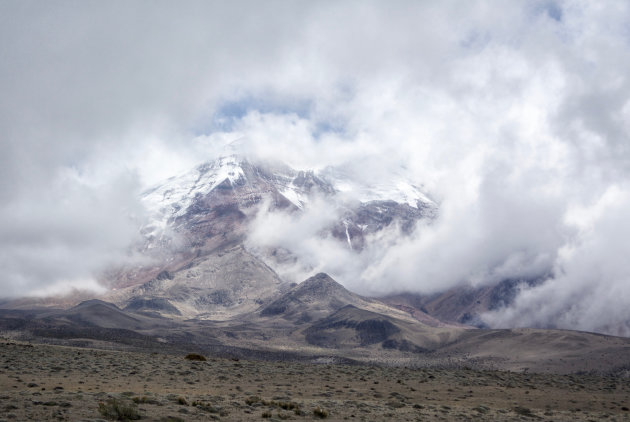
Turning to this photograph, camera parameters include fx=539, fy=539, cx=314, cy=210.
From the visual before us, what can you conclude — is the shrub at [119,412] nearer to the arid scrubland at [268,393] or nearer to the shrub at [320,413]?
the arid scrubland at [268,393]

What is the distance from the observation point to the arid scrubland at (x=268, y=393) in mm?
27562

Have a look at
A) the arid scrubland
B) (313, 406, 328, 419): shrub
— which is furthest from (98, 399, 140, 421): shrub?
(313, 406, 328, 419): shrub

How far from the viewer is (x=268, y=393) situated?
40406mm

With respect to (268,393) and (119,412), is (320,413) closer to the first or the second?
(119,412)

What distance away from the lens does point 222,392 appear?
3938 centimetres

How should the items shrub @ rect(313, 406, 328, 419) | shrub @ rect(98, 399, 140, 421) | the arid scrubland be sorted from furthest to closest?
shrub @ rect(313, 406, 328, 419) → the arid scrubland → shrub @ rect(98, 399, 140, 421)

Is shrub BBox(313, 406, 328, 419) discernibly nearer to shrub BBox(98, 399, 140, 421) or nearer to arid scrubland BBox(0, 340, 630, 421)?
arid scrubland BBox(0, 340, 630, 421)

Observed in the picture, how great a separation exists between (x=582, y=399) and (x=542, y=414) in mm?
11679

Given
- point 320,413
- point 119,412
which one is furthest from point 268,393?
point 119,412

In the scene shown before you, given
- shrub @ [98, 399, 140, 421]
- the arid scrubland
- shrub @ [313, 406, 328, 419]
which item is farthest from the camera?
shrub @ [313, 406, 328, 419]

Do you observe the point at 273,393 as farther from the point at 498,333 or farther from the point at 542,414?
the point at 498,333

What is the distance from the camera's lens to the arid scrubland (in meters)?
27.6

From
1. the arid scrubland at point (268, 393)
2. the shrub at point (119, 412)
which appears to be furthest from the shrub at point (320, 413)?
the shrub at point (119, 412)

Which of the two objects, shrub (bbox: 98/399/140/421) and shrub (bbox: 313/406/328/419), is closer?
shrub (bbox: 98/399/140/421)
